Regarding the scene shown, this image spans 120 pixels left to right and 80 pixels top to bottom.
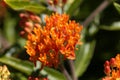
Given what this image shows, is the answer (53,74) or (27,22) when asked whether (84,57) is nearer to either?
(53,74)

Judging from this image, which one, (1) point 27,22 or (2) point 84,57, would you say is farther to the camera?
(2) point 84,57

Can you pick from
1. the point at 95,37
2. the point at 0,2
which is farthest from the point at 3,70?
the point at 95,37

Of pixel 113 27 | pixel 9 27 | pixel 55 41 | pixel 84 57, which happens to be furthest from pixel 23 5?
pixel 9 27

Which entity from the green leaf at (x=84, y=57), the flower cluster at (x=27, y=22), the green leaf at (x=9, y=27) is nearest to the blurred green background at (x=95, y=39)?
the green leaf at (x=84, y=57)

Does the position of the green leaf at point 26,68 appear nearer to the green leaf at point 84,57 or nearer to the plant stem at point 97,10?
the green leaf at point 84,57

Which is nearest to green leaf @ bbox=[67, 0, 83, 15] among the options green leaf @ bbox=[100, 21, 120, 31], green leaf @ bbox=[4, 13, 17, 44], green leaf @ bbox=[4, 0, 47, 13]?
green leaf @ bbox=[4, 0, 47, 13]

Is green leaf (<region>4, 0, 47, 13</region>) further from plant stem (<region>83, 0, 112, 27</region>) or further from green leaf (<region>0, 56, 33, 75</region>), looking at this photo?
plant stem (<region>83, 0, 112, 27</region>)
